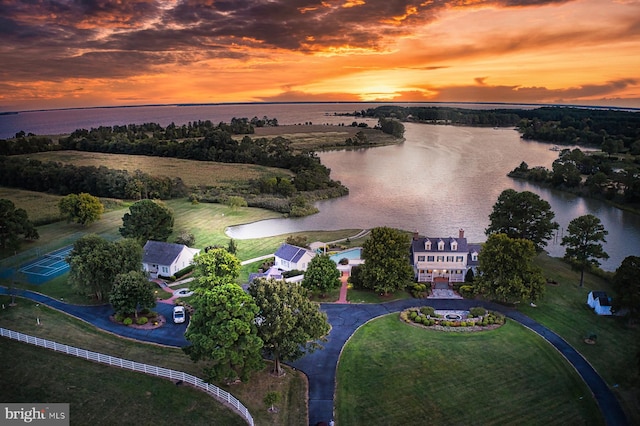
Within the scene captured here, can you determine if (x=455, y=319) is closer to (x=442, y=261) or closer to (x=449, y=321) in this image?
(x=449, y=321)

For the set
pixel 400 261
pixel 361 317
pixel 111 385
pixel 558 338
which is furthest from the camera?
pixel 400 261

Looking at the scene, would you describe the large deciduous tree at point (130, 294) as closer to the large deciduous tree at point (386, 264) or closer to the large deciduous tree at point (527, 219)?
the large deciduous tree at point (386, 264)

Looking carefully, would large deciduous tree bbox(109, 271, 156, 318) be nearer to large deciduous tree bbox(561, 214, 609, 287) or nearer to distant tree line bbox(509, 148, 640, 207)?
large deciduous tree bbox(561, 214, 609, 287)

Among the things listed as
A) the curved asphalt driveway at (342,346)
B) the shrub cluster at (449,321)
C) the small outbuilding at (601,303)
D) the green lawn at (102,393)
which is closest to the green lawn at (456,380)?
the curved asphalt driveway at (342,346)

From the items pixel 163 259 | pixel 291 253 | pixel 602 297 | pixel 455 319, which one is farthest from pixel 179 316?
pixel 602 297

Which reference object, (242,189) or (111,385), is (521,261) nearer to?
(111,385)

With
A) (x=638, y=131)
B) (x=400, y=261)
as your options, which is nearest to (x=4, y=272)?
(x=400, y=261)
